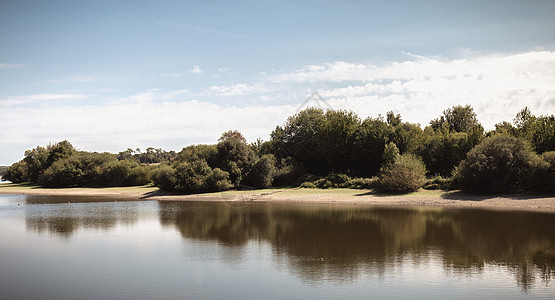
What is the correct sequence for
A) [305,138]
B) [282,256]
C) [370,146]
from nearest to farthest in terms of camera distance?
[282,256] < [370,146] < [305,138]

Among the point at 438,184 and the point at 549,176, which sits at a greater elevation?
the point at 549,176

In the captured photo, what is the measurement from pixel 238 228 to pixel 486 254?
50.1ft

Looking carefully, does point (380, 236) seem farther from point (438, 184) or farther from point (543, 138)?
point (543, 138)

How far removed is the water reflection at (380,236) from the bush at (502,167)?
705 centimetres

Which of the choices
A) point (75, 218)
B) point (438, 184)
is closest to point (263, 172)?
point (438, 184)

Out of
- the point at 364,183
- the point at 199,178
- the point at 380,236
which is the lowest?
the point at 380,236

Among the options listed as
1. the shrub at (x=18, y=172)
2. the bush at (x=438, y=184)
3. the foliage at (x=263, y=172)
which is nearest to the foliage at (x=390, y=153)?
the bush at (x=438, y=184)

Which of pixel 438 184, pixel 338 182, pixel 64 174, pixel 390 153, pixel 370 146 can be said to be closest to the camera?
pixel 438 184

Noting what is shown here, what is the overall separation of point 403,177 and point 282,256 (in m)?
27.4

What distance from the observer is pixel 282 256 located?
738 inches

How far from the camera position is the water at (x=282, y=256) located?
1391 centimetres

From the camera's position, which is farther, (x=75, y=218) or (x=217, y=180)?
(x=217, y=180)

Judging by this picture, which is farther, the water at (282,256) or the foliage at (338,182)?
the foliage at (338,182)

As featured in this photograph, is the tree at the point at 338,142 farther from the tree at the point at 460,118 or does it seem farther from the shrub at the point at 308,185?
the tree at the point at 460,118
